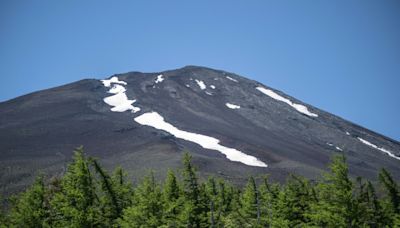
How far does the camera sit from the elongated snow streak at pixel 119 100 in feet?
370

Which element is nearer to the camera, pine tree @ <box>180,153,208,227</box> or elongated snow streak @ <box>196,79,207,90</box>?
pine tree @ <box>180,153,208,227</box>

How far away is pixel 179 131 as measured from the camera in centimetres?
9719

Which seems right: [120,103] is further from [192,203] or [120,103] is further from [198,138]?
[192,203]

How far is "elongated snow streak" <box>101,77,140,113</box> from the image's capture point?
11262 cm

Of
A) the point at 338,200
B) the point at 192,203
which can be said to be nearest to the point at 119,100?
the point at 192,203

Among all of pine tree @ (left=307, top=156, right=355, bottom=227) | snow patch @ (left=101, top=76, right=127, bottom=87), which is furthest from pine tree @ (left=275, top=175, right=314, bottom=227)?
snow patch @ (left=101, top=76, right=127, bottom=87)

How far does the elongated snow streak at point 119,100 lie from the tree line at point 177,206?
81.3 meters

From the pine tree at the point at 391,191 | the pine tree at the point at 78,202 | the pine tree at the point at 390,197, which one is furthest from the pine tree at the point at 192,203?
the pine tree at the point at 391,191

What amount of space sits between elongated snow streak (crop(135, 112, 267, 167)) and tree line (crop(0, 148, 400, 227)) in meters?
48.6

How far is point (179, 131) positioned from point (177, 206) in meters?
66.9

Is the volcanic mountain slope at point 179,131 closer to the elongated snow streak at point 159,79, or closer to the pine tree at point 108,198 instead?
the elongated snow streak at point 159,79

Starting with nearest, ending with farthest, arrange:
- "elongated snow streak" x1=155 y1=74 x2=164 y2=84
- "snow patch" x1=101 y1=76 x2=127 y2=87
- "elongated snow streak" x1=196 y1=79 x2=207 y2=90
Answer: "snow patch" x1=101 y1=76 x2=127 y2=87 → "elongated snow streak" x1=196 y1=79 x2=207 y2=90 → "elongated snow streak" x1=155 y1=74 x2=164 y2=84

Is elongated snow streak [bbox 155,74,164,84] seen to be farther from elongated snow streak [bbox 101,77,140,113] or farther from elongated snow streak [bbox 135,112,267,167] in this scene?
elongated snow streak [bbox 135,112,267,167]

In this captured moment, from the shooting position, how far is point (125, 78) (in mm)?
152500
